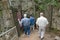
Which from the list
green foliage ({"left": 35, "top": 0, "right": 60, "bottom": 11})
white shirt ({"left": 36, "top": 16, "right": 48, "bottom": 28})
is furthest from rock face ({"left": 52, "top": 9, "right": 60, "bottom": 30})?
white shirt ({"left": 36, "top": 16, "right": 48, "bottom": 28})

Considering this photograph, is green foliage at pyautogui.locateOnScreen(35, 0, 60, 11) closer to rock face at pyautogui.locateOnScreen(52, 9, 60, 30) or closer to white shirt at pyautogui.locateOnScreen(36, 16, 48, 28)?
rock face at pyautogui.locateOnScreen(52, 9, 60, 30)

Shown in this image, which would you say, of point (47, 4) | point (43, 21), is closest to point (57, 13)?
point (47, 4)

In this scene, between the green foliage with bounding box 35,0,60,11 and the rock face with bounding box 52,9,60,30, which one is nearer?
the green foliage with bounding box 35,0,60,11

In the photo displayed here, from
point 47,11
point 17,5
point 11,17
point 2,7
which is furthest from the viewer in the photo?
point 17,5

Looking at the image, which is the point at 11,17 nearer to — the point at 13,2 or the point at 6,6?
the point at 6,6

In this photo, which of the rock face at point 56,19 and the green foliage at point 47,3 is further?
the rock face at point 56,19

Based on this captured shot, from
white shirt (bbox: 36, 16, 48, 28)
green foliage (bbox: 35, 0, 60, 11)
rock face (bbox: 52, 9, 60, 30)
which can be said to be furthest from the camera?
rock face (bbox: 52, 9, 60, 30)

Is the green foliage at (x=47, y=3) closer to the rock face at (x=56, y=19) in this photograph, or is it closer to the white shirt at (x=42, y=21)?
the rock face at (x=56, y=19)

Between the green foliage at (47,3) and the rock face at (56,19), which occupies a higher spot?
the green foliage at (47,3)

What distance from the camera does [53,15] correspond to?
16562mm

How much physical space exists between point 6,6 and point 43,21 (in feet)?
16.2

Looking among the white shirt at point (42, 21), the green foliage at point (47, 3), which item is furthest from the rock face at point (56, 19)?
the white shirt at point (42, 21)

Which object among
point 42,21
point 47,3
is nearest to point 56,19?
point 47,3

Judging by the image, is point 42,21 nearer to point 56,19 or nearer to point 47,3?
point 47,3
